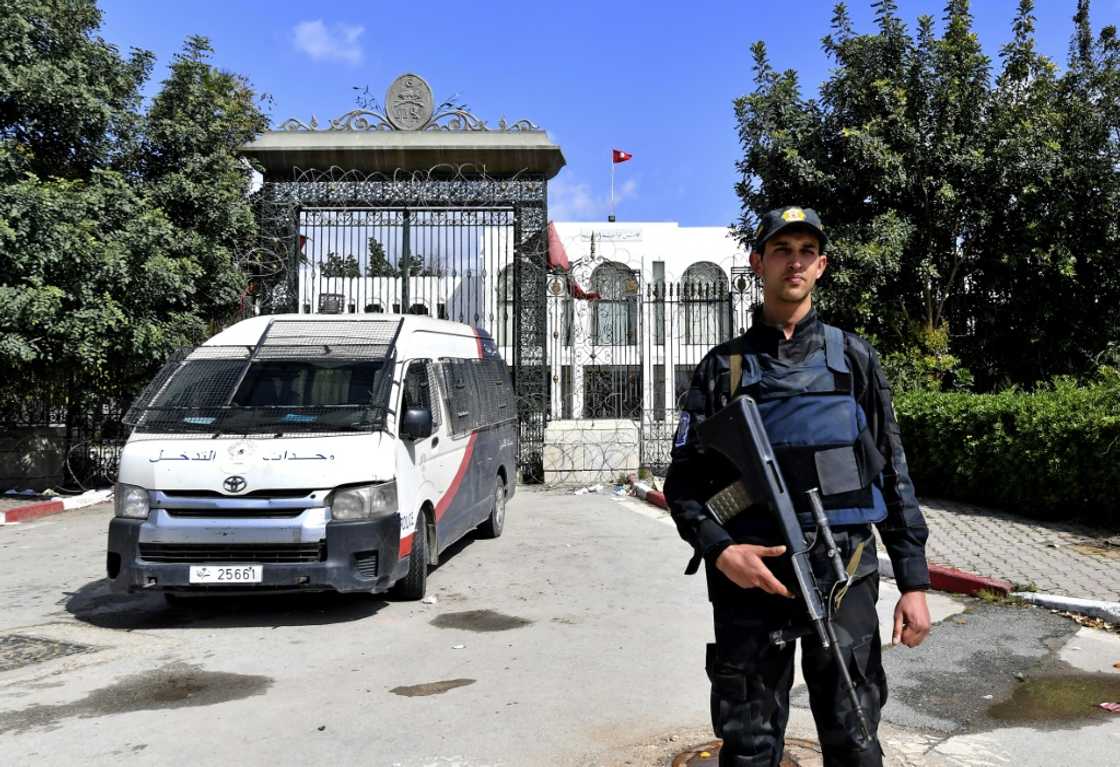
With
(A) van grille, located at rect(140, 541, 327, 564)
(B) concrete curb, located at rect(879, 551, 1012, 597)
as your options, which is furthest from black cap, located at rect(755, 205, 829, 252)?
(B) concrete curb, located at rect(879, 551, 1012, 597)

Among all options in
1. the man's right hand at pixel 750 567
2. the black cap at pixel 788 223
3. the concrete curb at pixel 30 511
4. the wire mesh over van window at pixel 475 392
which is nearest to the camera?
the man's right hand at pixel 750 567

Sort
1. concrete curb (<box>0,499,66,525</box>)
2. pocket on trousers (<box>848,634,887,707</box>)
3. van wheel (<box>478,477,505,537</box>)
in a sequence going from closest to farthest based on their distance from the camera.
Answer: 1. pocket on trousers (<box>848,634,887,707</box>)
2. van wheel (<box>478,477,505,537</box>)
3. concrete curb (<box>0,499,66,525</box>)

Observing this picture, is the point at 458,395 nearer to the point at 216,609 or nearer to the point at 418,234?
the point at 216,609

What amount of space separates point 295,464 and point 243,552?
66cm

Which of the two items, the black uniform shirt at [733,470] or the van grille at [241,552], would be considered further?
the van grille at [241,552]

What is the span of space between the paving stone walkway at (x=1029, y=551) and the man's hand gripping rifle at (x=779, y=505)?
194 inches

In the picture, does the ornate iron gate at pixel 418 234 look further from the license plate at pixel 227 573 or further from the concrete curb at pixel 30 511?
the license plate at pixel 227 573

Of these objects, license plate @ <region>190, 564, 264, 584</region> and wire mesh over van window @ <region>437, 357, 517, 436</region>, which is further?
wire mesh over van window @ <region>437, 357, 517, 436</region>

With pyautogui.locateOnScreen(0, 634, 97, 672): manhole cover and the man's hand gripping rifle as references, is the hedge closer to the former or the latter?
the man's hand gripping rifle

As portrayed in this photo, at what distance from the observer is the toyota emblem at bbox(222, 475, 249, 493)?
19.4 ft

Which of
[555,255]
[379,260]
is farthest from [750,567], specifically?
[555,255]

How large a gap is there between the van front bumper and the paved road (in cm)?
36

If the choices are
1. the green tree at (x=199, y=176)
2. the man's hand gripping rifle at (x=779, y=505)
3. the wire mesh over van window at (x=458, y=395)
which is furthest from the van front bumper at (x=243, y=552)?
the green tree at (x=199, y=176)

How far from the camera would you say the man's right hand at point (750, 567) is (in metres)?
2.48
